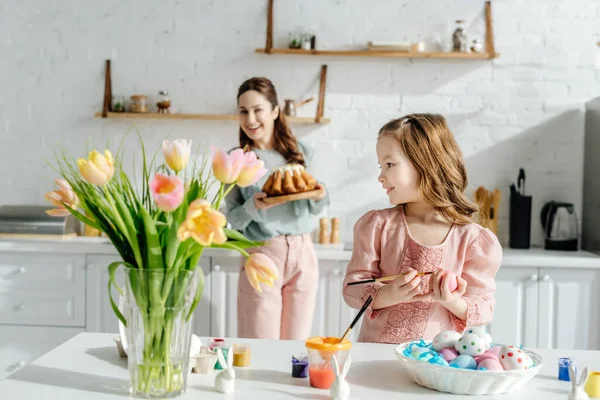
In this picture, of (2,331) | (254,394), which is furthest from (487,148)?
(254,394)

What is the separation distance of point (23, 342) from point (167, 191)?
2.85 m

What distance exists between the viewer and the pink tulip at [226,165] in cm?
150

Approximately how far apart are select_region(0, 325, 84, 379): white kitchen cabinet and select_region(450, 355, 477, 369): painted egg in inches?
106

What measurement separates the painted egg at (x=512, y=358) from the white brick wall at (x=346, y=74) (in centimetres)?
266

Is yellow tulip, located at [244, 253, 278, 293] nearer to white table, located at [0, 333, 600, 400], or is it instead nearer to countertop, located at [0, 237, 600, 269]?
white table, located at [0, 333, 600, 400]

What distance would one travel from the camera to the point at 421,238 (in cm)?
227

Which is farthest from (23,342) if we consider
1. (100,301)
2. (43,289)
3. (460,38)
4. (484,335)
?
(484,335)

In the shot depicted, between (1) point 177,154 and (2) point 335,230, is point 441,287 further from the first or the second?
(2) point 335,230

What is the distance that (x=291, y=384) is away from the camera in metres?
1.68

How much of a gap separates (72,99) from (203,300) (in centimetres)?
140

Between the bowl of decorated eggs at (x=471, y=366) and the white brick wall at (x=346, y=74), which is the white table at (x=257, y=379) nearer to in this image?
the bowl of decorated eggs at (x=471, y=366)

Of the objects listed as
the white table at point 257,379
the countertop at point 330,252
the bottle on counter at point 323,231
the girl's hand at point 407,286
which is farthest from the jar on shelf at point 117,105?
the girl's hand at point 407,286

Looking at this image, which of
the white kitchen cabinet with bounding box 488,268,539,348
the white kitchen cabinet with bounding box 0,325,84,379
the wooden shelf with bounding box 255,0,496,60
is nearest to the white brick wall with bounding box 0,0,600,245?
the wooden shelf with bounding box 255,0,496,60

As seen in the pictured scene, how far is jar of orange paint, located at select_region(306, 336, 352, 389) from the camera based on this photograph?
64.3 inches
